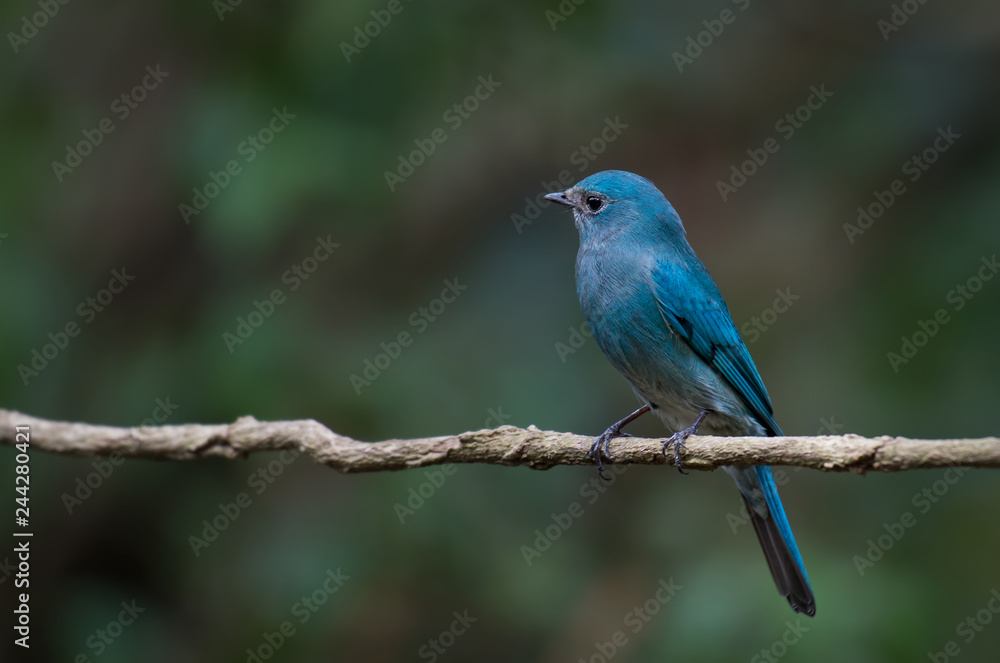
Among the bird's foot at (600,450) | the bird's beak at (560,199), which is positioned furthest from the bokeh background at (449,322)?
the bird's foot at (600,450)

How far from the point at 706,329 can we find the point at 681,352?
189mm

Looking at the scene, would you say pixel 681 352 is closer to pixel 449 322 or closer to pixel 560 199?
pixel 560 199

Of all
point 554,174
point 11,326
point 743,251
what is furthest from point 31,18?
point 743,251

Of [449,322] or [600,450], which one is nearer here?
[600,450]

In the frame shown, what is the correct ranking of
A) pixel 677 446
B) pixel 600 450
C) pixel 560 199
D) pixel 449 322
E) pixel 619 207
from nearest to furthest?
pixel 677 446, pixel 600 450, pixel 619 207, pixel 560 199, pixel 449 322

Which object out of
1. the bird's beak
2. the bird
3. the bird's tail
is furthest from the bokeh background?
the bird's beak

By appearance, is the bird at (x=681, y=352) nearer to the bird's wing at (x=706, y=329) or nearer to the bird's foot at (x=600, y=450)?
the bird's wing at (x=706, y=329)

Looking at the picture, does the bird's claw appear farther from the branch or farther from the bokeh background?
the bokeh background

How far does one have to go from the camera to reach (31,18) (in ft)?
19.6

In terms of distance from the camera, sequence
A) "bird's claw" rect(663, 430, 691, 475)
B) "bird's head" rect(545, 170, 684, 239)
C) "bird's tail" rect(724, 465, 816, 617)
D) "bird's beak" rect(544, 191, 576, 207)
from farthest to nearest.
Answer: "bird's beak" rect(544, 191, 576, 207)
"bird's head" rect(545, 170, 684, 239)
"bird's tail" rect(724, 465, 816, 617)
"bird's claw" rect(663, 430, 691, 475)

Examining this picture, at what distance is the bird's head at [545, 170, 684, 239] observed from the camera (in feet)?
16.0

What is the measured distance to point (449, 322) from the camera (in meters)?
6.04

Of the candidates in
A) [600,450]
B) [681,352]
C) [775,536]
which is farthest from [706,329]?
[600,450]

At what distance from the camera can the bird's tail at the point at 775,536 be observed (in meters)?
4.36
